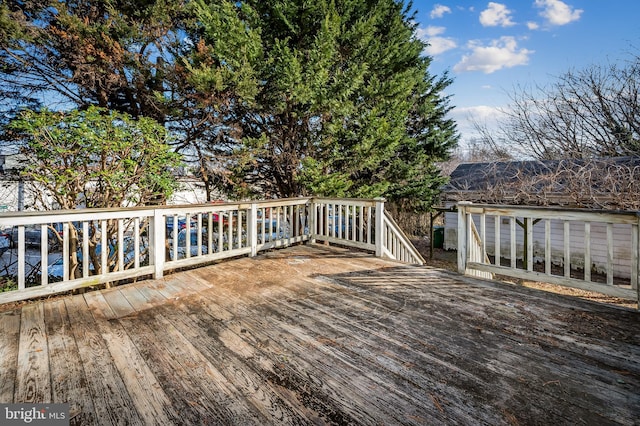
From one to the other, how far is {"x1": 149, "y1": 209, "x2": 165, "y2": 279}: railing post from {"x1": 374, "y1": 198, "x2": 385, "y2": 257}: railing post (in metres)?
2.92

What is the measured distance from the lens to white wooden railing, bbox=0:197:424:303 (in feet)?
9.34

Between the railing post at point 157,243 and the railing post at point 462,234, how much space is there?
351 cm

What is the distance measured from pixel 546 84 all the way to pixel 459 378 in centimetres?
1486

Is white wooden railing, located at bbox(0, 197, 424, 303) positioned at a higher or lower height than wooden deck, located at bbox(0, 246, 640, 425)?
higher

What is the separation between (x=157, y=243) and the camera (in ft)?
11.6

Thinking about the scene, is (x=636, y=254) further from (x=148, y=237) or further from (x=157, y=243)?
(x=148, y=237)

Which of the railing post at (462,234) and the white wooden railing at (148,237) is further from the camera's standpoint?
the railing post at (462,234)

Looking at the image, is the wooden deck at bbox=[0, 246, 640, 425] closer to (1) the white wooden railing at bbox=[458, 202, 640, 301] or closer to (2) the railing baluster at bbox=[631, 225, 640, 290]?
(1) the white wooden railing at bbox=[458, 202, 640, 301]

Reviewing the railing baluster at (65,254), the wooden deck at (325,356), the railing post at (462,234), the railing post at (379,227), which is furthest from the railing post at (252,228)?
the railing post at (462,234)

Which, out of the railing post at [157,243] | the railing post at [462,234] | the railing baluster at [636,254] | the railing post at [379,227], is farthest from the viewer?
the railing post at [379,227]

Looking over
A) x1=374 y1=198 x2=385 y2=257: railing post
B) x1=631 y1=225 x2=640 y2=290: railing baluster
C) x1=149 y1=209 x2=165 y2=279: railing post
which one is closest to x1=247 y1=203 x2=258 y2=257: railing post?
x1=149 y1=209 x2=165 y2=279: railing post

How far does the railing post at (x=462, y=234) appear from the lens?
3605 millimetres

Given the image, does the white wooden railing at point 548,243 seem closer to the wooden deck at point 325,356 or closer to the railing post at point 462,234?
the railing post at point 462,234

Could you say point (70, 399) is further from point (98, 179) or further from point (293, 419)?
point (98, 179)
